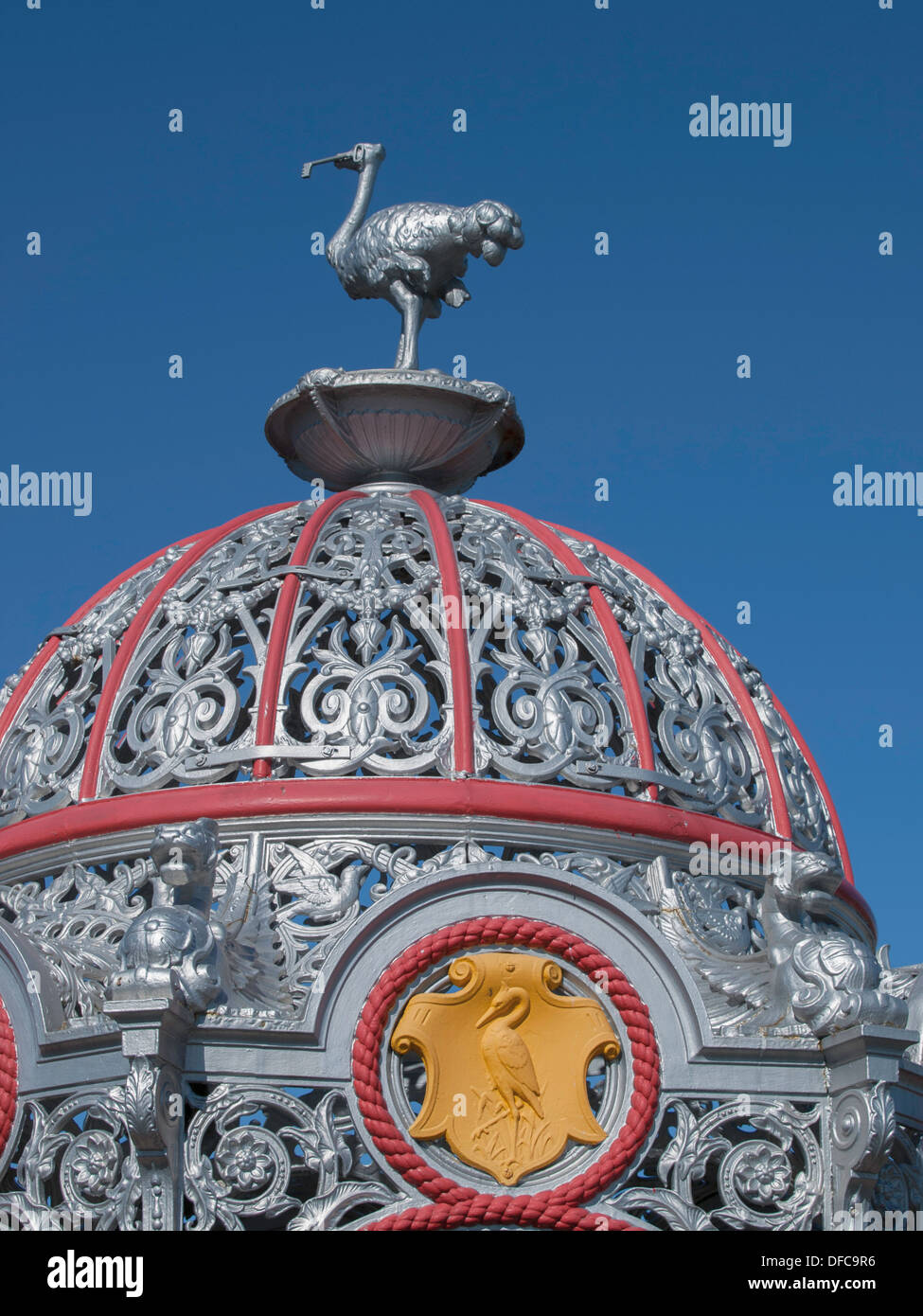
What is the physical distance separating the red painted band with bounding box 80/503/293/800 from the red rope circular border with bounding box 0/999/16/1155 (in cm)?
242

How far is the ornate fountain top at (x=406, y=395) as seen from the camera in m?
19.8

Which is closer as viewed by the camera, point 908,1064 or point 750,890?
point 908,1064

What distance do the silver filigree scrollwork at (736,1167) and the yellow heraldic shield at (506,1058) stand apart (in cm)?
56

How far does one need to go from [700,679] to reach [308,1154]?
6.15m

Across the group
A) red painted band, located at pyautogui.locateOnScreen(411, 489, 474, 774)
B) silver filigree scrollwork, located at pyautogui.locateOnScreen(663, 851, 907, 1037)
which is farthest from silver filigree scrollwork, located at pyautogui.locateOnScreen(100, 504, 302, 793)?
silver filigree scrollwork, located at pyautogui.locateOnScreen(663, 851, 907, 1037)

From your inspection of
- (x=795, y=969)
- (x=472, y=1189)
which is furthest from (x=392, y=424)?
(x=472, y=1189)

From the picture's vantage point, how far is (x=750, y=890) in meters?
17.0

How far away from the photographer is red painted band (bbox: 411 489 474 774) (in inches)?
644

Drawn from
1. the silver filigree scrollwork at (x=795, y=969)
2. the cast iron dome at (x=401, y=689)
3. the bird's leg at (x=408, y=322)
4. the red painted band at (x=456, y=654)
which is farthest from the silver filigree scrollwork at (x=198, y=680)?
the silver filigree scrollwork at (x=795, y=969)

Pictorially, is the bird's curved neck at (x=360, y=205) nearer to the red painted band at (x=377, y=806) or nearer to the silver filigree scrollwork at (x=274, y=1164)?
the red painted band at (x=377, y=806)

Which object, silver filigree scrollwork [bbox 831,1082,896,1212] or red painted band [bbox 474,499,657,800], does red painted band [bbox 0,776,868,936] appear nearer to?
red painted band [bbox 474,499,657,800]

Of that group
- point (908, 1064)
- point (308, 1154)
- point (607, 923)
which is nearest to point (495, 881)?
point (607, 923)
